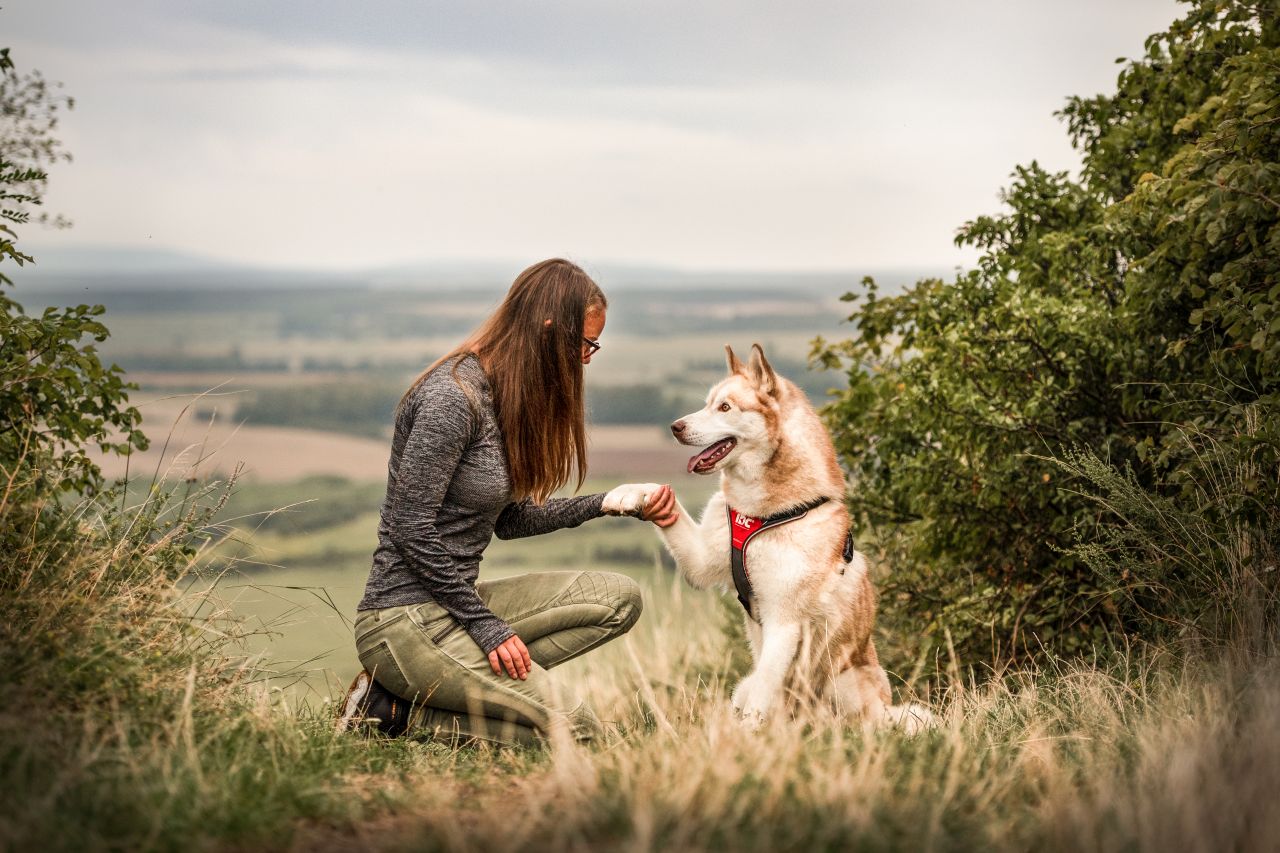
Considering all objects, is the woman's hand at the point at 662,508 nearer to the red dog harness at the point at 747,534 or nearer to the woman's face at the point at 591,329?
the red dog harness at the point at 747,534

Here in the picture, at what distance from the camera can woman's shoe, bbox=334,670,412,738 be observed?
404cm

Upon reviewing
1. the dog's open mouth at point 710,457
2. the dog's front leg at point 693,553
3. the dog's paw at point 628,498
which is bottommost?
the dog's front leg at point 693,553

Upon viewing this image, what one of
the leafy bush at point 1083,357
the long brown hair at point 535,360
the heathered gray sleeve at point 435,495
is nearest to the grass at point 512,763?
the heathered gray sleeve at point 435,495

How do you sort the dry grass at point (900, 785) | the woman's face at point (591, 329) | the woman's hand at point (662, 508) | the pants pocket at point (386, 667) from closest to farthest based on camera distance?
the dry grass at point (900, 785)
the pants pocket at point (386, 667)
the woman's face at point (591, 329)
the woman's hand at point (662, 508)

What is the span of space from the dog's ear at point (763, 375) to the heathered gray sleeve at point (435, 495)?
49.4 inches

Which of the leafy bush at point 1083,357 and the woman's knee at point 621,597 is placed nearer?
the woman's knee at point 621,597

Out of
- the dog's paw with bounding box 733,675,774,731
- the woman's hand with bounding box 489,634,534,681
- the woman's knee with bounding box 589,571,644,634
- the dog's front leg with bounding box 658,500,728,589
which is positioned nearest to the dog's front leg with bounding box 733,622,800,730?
the dog's paw with bounding box 733,675,774,731

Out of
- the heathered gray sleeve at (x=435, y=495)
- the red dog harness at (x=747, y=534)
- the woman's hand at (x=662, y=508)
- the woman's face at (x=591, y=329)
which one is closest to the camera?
the heathered gray sleeve at (x=435, y=495)

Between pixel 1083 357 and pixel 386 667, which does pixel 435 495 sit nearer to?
pixel 386 667

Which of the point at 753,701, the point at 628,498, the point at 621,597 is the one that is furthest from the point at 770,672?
the point at 628,498

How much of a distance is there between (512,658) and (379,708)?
0.54 m

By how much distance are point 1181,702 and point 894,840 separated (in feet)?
5.57

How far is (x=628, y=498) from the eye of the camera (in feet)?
14.2

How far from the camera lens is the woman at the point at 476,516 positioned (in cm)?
390
